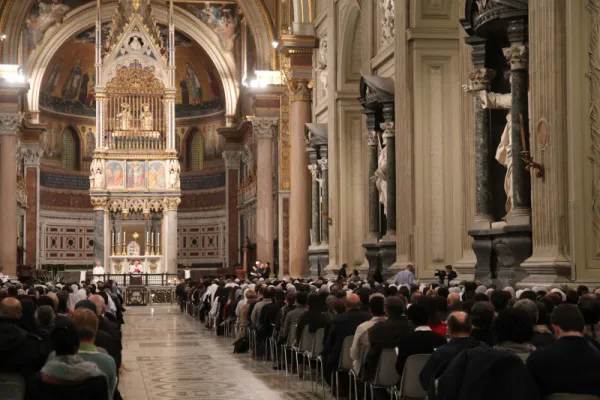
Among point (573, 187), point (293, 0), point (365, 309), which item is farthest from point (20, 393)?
point (293, 0)

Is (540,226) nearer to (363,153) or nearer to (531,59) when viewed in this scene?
(531,59)

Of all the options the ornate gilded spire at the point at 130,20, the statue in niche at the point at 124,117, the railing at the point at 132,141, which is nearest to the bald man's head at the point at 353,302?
the railing at the point at 132,141

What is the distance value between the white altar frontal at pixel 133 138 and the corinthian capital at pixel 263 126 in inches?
153

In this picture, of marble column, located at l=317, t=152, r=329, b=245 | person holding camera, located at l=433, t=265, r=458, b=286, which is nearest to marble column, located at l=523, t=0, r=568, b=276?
person holding camera, located at l=433, t=265, r=458, b=286

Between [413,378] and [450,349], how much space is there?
1.36 metres

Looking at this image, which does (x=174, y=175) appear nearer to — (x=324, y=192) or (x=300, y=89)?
(x=300, y=89)

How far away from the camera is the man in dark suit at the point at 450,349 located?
6.62 meters

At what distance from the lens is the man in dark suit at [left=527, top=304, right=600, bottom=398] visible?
562cm

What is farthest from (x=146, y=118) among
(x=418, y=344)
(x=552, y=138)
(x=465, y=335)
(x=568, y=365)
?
(x=568, y=365)

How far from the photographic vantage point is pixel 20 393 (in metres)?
6.96

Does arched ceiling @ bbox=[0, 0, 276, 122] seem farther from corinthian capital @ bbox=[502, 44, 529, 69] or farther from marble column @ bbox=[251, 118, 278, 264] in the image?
corinthian capital @ bbox=[502, 44, 529, 69]

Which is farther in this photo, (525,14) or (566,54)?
(525,14)

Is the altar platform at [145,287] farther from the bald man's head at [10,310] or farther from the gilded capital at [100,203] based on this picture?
the bald man's head at [10,310]

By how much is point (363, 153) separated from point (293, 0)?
8.32 metres
